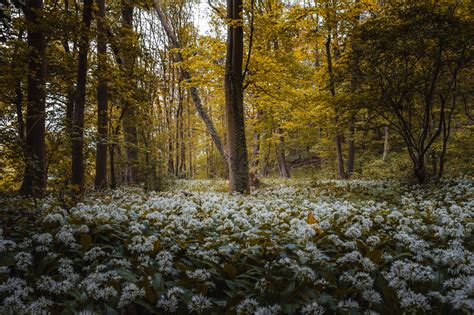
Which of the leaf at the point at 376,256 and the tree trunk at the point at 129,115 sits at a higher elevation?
the tree trunk at the point at 129,115

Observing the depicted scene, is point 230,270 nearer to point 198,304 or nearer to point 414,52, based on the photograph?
point 198,304

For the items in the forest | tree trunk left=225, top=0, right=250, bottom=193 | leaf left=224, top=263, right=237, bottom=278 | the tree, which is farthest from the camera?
tree trunk left=225, top=0, right=250, bottom=193

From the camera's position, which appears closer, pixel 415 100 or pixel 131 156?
pixel 415 100

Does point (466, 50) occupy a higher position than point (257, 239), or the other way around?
point (466, 50)

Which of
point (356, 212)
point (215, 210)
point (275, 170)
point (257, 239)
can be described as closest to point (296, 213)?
point (356, 212)

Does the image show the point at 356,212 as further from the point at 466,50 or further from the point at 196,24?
the point at 196,24

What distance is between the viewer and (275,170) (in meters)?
30.8

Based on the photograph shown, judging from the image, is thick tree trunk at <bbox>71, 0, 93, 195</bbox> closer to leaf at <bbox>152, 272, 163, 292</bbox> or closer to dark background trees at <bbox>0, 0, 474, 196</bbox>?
dark background trees at <bbox>0, 0, 474, 196</bbox>

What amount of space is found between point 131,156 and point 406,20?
1176 centimetres

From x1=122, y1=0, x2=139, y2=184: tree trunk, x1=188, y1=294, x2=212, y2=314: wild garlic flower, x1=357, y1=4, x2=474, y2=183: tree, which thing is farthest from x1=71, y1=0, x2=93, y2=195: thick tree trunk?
x1=357, y1=4, x2=474, y2=183: tree

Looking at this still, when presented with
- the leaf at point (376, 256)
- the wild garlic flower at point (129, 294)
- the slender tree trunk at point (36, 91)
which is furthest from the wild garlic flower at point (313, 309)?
the slender tree trunk at point (36, 91)

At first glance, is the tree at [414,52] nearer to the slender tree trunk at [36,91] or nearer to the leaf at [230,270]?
the leaf at [230,270]

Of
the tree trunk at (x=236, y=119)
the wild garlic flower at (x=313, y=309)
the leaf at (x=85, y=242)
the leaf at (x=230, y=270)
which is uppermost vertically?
the tree trunk at (x=236, y=119)

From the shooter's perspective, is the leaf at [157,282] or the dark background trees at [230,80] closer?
the leaf at [157,282]
